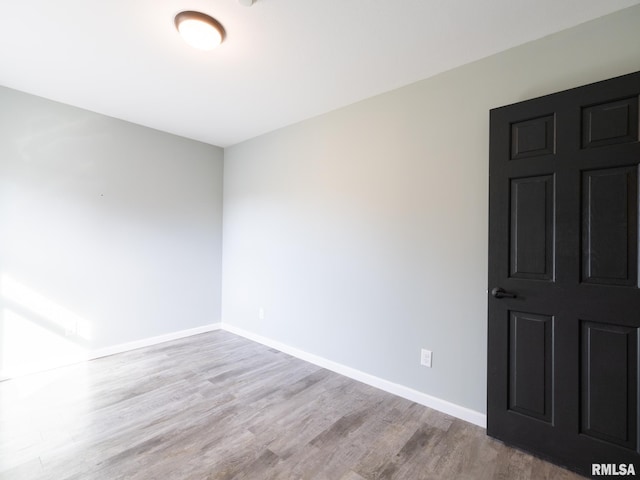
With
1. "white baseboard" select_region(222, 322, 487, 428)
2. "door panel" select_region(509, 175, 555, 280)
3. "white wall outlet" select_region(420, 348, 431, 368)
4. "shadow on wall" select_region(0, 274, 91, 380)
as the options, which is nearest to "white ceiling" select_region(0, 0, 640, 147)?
"door panel" select_region(509, 175, 555, 280)

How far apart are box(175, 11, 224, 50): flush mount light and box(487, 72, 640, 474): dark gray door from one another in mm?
1850

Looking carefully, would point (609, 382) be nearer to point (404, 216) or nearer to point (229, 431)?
point (404, 216)

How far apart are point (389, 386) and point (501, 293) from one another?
1.24 metres

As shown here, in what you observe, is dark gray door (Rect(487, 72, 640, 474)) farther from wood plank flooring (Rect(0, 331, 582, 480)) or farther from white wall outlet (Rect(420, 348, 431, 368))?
white wall outlet (Rect(420, 348, 431, 368))

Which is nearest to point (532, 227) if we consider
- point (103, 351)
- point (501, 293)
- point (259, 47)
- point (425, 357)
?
point (501, 293)

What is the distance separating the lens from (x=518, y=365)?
1.79m

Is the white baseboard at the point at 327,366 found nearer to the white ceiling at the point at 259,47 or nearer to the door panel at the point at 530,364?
the door panel at the point at 530,364

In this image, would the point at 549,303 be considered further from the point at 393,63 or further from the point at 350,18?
the point at 350,18

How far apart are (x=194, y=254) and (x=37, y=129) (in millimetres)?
1965

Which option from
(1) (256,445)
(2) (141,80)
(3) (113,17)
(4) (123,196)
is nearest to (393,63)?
(3) (113,17)

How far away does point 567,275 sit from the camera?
1630mm

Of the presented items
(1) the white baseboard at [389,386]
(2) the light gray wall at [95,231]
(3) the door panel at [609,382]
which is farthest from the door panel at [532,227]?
(2) the light gray wall at [95,231]

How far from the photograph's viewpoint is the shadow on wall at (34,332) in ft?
8.56

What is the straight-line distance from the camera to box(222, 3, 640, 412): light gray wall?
1.92 meters
